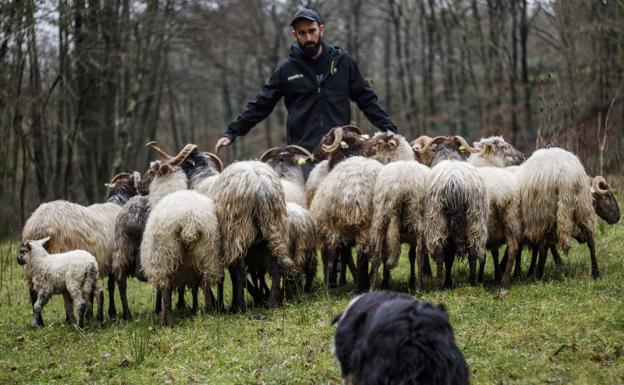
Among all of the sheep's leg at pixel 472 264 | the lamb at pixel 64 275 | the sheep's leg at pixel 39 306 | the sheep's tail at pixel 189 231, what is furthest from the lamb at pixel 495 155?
the sheep's leg at pixel 39 306

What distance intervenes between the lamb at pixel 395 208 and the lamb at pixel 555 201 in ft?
4.10

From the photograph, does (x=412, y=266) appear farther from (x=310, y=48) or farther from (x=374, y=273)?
(x=310, y=48)

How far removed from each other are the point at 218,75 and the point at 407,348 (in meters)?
34.2

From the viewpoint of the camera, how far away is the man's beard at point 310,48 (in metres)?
10.4

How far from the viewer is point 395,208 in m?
8.51

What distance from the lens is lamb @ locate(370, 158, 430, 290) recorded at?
27.7 feet

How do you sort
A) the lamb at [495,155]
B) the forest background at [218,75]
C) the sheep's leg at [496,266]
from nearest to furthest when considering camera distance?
the sheep's leg at [496,266] → the lamb at [495,155] → the forest background at [218,75]

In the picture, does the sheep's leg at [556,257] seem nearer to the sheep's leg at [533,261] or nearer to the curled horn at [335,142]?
the sheep's leg at [533,261]

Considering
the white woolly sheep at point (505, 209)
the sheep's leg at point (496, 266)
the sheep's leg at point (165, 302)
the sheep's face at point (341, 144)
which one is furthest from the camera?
the sheep's face at point (341, 144)

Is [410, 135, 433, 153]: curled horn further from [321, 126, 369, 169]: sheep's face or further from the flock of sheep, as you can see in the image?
[321, 126, 369, 169]: sheep's face

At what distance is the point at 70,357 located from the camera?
7371mm

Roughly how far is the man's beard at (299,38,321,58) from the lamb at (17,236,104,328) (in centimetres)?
411

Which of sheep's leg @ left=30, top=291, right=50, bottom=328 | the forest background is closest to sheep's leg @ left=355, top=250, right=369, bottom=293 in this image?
sheep's leg @ left=30, top=291, right=50, bottom=328

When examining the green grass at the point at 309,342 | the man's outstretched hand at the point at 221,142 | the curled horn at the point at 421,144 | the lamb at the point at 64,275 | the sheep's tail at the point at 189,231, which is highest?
the man's outstretched hand at the point at 221,142
